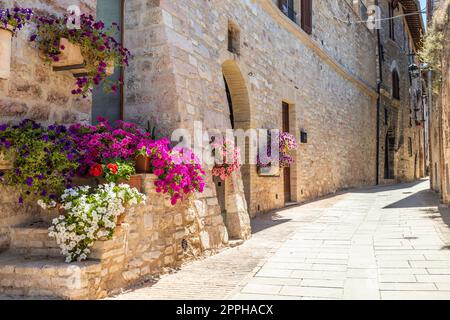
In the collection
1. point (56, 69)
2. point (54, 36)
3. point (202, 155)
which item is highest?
point (54, 36)

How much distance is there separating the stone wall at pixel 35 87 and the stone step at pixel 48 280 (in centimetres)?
127

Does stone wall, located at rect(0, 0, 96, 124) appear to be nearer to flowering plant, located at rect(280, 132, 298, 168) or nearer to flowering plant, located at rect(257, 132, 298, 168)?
flowering plant, located at rect(257, 132, 298, 168)

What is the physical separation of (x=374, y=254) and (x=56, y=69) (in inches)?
154

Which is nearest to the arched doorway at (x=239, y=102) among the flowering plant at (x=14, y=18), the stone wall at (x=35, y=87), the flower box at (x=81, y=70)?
the flower box at (x=81, y=70)

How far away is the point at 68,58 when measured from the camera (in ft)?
12.2

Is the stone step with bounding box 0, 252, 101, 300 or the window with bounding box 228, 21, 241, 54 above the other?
the window with bounding box 228, 21, 241, 54

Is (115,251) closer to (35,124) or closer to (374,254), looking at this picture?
(35,124)

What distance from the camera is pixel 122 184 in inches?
141

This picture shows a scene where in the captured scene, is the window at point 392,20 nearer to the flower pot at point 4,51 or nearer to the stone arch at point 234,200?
the stone arch at point 234,200

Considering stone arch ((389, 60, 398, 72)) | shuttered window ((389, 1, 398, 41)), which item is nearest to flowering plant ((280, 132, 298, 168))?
stone arch ((389, 60, 398, 72))

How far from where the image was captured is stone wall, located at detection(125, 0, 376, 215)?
513cm

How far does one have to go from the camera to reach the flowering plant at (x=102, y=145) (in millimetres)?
3707

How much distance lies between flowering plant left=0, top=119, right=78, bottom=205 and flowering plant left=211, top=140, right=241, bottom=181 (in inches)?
93.4
